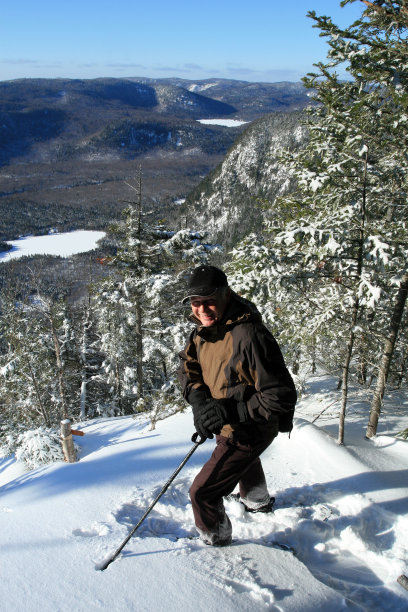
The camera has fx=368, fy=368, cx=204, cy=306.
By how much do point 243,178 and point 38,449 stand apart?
533ft

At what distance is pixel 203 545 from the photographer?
3.15 meters

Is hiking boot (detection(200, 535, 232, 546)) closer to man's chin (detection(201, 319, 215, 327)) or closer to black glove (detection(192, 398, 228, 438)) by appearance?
black glove (detection(192, 398, 228, 438))

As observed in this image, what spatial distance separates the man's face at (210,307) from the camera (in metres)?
2.85

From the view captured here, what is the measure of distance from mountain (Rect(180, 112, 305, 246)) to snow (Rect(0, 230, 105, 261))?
144 ft

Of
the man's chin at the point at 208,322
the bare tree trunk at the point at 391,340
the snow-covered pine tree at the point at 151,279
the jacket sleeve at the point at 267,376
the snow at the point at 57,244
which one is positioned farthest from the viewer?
the snow at the point at 57,244

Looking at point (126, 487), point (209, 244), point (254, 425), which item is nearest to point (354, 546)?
point (254, 425)

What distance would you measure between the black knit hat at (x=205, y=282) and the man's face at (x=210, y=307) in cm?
5

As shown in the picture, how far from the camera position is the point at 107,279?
588 inches

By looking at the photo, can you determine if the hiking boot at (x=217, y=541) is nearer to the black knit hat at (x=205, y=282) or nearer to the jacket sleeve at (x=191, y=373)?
the jacket sleeve at (x=191, y=373)

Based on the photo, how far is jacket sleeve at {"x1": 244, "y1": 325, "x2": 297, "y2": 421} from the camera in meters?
2.76

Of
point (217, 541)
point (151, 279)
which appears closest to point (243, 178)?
point (151, 279)

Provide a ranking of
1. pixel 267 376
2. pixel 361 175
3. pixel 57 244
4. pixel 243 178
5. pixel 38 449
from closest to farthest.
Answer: pixel 267 376, pixel 361 175, pixel 38 449, pixel 243 178, pixel 57 244

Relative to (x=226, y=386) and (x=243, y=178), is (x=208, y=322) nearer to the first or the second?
(x=226, y=386)

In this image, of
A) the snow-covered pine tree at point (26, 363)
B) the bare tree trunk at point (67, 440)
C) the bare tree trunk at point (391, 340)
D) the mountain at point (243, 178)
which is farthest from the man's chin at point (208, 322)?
the mountain at point (243, 178)
